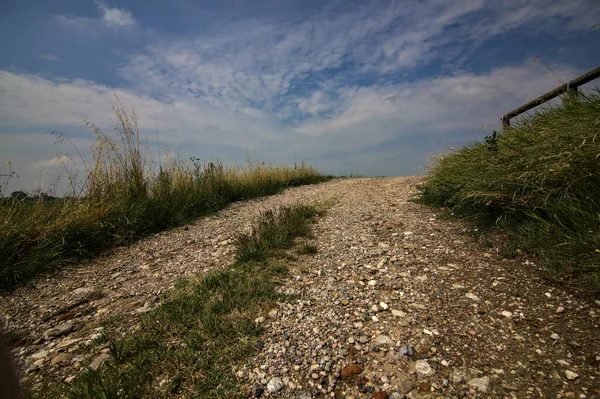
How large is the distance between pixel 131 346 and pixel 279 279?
60.4 inches

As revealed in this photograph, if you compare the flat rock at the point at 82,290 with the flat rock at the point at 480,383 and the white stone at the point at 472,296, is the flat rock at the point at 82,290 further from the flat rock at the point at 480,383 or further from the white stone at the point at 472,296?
the white stone at the point at 472,296

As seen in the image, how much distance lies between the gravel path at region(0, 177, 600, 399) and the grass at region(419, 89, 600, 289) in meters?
0.30

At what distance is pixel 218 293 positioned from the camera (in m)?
3.24

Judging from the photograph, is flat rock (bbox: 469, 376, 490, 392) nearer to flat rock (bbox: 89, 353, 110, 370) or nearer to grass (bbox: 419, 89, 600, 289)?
grass (bbox: 419, 89, 600, 289)

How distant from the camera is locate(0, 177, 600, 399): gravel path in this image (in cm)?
213

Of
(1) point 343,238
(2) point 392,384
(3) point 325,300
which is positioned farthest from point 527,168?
(2) point 392,384

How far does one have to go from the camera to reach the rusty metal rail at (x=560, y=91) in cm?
438

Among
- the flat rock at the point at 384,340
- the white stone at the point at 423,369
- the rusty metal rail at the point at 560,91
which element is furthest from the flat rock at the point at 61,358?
the rusty metal rail at the point at 560,91

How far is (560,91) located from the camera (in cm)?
488

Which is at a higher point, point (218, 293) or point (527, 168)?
point (527, 168)

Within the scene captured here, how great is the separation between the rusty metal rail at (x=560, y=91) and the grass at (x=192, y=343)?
16.3ft

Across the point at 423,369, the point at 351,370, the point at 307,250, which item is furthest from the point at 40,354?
the point at 423,369

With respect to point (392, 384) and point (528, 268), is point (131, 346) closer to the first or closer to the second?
point (392, 384)

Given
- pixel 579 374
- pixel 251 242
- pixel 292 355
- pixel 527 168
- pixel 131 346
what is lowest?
pixel 579 374
